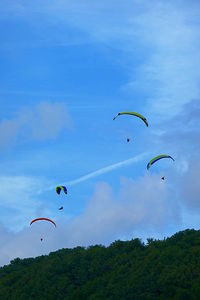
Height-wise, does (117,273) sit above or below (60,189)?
below

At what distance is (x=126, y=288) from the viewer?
73875 mm

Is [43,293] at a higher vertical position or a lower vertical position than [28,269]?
lower

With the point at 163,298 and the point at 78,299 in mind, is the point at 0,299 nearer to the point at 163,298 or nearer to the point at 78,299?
the point at 78,299

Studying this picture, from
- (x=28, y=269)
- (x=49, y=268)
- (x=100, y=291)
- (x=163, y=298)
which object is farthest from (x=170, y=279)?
(x=28, y=269)

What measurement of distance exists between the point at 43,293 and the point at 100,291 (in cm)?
989

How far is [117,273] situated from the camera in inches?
3093

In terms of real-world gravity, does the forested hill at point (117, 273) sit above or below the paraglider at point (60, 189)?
below

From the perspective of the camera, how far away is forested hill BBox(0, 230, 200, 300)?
71625 mm

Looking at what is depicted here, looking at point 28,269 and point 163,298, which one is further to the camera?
point 28,269

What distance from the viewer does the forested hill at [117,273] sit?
71625 mm

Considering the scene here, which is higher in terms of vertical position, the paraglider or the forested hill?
the paraglider

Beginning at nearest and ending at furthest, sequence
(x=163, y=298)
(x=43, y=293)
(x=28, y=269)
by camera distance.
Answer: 1. (x=163, y=298)
2. (x=43, y=293)
3. (x=28, y=269)

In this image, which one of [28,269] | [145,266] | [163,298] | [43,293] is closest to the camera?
[163,298]

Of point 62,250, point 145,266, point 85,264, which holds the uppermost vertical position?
point 62,250
